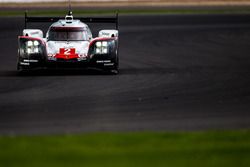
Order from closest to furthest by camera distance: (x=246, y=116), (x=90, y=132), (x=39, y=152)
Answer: (x=39, y=152) → (x=90, y=132) → (x=246, y=116)

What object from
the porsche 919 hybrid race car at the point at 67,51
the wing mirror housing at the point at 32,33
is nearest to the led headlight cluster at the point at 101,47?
the porsche 919 hybrid race car at the point at 67,51

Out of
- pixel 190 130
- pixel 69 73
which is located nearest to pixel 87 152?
pixel 190 130

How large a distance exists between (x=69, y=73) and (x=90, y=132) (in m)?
9.36

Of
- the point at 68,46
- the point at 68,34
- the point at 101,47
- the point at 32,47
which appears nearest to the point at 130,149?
the point at 68,46

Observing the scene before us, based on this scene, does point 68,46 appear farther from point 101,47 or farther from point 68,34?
point 101,47

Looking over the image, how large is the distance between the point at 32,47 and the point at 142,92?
4.64 m

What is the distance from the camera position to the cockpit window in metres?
23.2

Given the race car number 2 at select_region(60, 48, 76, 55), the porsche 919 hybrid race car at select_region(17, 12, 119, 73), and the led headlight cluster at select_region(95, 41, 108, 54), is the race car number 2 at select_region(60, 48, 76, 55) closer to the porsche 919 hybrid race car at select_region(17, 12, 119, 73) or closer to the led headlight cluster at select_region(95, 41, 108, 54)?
the porsche 919 hybrid race car at select_region(17, 12, 119, 73)

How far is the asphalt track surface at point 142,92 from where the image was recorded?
50.0 ft

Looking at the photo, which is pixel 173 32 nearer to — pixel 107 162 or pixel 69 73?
pixel 69 73

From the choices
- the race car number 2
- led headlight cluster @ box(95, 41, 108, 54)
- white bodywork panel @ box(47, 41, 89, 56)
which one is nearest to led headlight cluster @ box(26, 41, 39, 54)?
white bodywork panel @ box(47, 41, 89, 56)

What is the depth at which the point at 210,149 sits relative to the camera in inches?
488

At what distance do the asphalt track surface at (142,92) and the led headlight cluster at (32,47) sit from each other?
59 centimetres

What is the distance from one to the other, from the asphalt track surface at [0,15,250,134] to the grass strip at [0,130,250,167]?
95 centimetres
